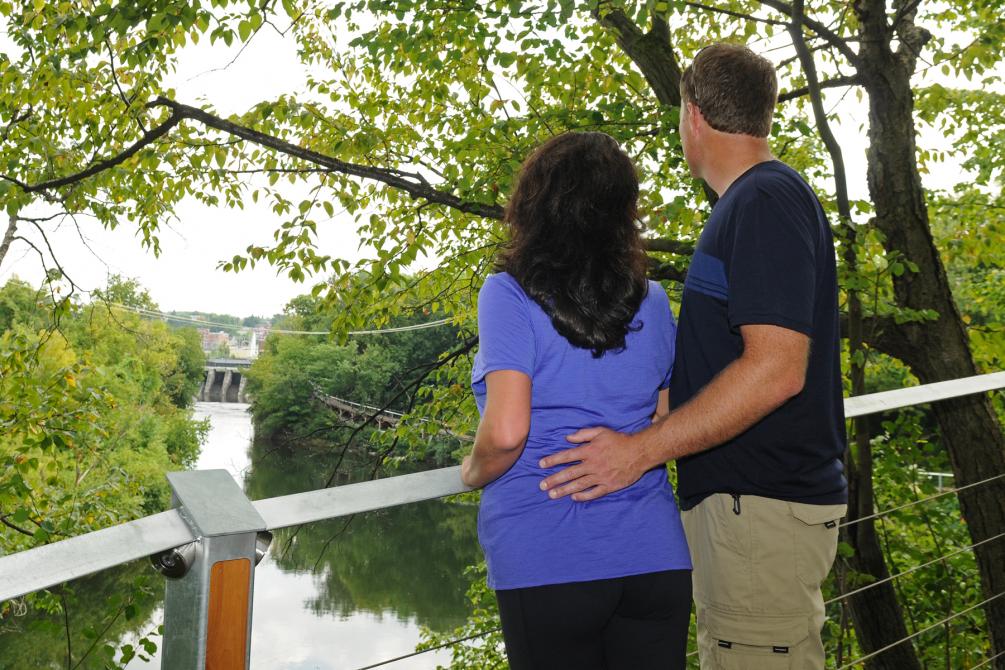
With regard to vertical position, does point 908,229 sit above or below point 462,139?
below

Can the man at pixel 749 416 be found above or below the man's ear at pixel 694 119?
below

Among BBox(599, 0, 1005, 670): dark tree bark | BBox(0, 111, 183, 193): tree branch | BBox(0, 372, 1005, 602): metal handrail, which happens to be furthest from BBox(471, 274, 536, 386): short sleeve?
BBox(0, 111, 183, 193): tree branch

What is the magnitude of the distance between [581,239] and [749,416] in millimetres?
361

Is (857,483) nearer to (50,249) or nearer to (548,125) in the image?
(548,125)

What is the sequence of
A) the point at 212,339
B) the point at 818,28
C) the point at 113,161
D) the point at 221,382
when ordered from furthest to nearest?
the point at 221,382
the point at 212,339
the point at 113,161
the point at 818,28

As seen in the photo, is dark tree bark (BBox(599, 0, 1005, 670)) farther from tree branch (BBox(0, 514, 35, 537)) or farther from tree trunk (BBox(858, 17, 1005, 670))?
tree branch (BBox(0, 514, 35, 537))

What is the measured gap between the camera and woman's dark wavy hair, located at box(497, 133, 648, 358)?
51.5 inches

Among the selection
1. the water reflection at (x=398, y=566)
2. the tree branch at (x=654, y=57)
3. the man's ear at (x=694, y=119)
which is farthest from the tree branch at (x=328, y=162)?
the water reflection at (x=398, y=566)

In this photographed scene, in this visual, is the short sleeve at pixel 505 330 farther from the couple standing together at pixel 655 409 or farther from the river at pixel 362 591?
the river at pixel 362 591

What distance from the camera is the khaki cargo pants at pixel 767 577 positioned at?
1.46 m

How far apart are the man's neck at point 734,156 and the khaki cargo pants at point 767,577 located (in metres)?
0.53

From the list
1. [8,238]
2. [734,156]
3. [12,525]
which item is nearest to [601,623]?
[734,156]

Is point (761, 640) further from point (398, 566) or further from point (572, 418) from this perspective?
point (398, 566)

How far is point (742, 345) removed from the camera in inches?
56.1
